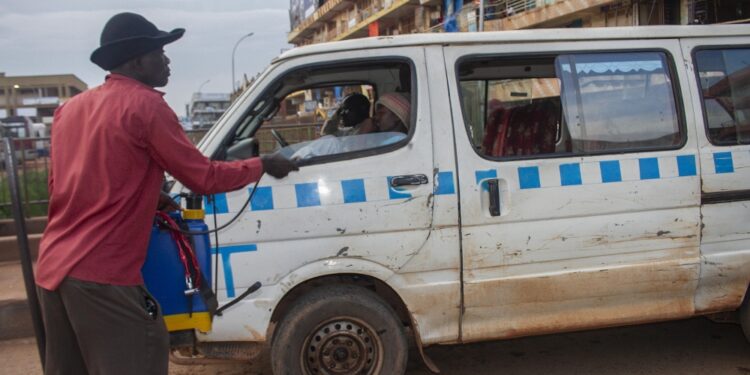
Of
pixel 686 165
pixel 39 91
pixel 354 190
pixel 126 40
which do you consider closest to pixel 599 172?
pixel 686 165

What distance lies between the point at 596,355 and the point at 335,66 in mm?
2651

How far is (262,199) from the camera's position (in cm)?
293

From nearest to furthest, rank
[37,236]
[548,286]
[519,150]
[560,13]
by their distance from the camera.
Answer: [548,286]
[519,150]
[37,236]
[560,13]

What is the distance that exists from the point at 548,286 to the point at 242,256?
1.68m

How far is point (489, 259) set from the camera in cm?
317

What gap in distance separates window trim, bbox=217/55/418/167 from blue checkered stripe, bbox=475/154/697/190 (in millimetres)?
474

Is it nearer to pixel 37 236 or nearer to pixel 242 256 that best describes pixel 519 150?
pixel 242 256

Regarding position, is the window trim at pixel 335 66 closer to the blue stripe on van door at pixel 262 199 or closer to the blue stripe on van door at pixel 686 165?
the blue stripe on van door at pixel 262 199

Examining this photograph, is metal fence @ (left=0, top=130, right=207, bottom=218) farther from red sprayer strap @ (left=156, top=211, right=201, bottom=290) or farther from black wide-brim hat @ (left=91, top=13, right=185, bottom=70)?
black wide-brim hat @ (left=91, top=13, right=185, bottom=70)

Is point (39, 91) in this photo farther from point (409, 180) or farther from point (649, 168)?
point (649, 168)

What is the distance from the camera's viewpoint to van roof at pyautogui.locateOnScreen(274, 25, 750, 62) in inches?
123

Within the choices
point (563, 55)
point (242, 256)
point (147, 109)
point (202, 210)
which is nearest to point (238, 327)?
point (242, 256)

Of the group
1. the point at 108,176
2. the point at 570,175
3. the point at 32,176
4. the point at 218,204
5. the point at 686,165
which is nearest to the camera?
the point at 108,176

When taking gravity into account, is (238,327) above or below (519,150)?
below
